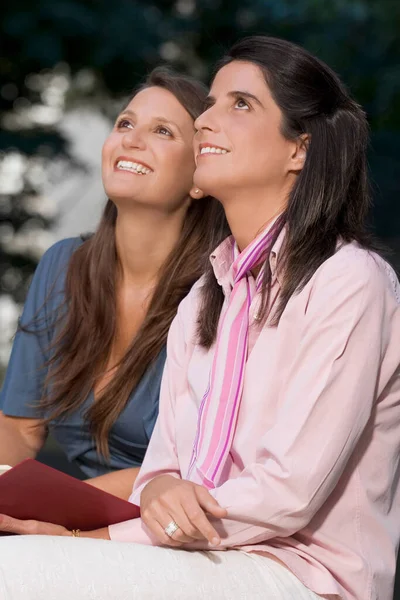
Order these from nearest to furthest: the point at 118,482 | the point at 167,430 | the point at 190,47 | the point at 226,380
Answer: the point at 226,380 → the point at 167,430 → the point at 118,482 → the point at 190,47

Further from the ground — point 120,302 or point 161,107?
point 161,107

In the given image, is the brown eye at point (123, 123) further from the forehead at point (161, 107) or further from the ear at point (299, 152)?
the ear at point (299, 152)

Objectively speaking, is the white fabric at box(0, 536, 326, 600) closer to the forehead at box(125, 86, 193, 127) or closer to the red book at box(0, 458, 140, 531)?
the red book at box(0, 458, 140, 531)

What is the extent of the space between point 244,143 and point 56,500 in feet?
2.88

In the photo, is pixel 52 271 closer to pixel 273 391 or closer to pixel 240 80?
pixel 240 80

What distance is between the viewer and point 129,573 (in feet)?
6.64

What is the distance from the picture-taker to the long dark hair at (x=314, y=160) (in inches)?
96.1

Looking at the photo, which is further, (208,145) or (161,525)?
(208,145)

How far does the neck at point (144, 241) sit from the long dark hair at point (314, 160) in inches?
24.4

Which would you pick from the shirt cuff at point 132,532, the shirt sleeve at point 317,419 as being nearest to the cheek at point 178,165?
the shirt sleeve at point 317,419

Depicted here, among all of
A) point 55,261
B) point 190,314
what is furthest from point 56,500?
point 55,261

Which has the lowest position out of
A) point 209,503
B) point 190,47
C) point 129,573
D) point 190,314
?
point 129,573

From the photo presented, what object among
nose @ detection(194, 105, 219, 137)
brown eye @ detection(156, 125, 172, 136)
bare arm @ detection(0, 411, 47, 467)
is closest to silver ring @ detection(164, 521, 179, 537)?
nose @ detection(194, 105, 219, 137)

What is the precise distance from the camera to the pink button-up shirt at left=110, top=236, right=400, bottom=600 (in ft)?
7.05
